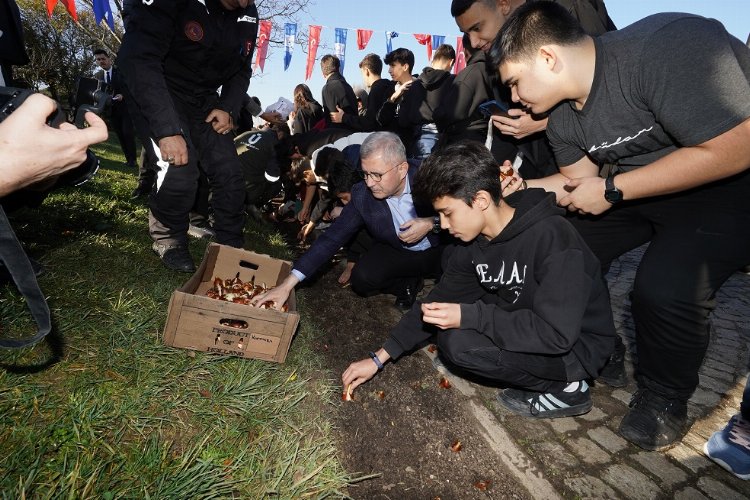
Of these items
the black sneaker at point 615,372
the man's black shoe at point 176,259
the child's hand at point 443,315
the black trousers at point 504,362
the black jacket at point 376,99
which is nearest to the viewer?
the child's hand at point 443,315

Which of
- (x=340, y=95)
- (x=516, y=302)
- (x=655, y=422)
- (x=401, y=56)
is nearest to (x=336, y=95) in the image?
(x=340, y=95)

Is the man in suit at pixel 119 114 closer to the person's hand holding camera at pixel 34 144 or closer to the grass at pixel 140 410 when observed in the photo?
the grass at pixel 140 410

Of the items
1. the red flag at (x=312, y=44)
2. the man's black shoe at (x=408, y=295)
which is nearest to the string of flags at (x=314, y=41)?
the red flag at (x=312, y=44)

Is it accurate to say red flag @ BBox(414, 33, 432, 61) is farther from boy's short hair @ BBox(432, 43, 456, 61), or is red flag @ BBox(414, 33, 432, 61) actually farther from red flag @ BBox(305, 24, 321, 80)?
boy's short hair @ BBox(432, 43, 456, 61)

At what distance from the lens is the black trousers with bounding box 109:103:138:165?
27.9 ft

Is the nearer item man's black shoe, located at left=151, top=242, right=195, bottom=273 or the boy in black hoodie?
the boy in black hoodie

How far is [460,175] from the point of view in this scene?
2.23 m

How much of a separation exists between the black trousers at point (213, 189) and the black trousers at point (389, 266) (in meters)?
1.21

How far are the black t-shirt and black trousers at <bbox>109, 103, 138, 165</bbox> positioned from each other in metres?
8.94

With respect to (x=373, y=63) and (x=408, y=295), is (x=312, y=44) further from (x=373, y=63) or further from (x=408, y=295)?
(x=408, y=295)

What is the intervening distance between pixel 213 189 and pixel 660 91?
327cm

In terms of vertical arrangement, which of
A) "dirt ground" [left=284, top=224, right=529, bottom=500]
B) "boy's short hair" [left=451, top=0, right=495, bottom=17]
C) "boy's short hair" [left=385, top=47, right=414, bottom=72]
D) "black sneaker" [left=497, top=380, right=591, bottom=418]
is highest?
"boy's short hair" [left=451, top=0, right=495, bottom=17]

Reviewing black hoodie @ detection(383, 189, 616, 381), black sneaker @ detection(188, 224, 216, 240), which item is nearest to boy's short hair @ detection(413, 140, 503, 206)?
black hoodie @ detection(383, 189, 616, 381)

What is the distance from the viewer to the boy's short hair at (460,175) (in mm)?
2240
